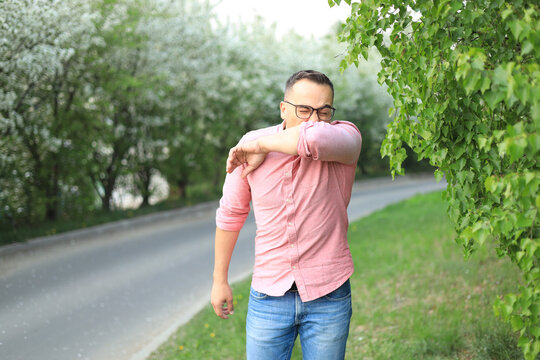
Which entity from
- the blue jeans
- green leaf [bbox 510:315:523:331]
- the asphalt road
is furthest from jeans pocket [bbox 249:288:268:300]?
the asphalt road

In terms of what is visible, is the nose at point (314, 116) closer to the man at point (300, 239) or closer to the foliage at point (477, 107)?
the man at point (300, 239)

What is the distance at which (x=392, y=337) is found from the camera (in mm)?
4652

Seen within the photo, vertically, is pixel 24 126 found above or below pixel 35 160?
above

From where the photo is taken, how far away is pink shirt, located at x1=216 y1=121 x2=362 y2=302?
236cm

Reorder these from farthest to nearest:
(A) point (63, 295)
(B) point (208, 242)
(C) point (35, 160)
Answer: (C) point (35, 160), (B) point (208, 242), (A) point (63, 295)

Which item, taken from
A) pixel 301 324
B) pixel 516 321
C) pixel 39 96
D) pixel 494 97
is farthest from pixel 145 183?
pixel 494 97

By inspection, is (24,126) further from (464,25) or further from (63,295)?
(464,25)

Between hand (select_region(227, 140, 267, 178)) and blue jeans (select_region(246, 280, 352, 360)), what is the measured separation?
597 mm

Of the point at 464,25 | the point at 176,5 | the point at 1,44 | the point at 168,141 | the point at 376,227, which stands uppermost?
the point at 176,5

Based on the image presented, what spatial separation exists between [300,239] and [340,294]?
32 cm

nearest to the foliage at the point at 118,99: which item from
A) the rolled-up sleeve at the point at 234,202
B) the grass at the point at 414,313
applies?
the grass at the point at 414,313

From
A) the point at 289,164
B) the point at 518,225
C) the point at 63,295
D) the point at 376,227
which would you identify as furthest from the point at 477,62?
the point at 376,227

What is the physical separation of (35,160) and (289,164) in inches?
428

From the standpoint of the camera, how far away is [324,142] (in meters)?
2.18
